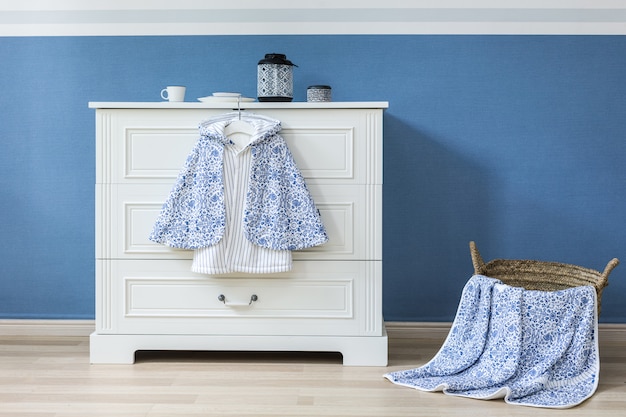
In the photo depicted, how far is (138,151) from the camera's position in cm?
240

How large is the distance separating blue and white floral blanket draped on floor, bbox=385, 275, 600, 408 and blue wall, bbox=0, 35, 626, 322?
0.62m

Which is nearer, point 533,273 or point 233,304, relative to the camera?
point 233,304

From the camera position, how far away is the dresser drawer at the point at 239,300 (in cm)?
241

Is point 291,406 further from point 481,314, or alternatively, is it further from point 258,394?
point 481,314

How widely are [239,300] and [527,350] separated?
961 millimetres

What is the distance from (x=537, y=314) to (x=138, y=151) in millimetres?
1418

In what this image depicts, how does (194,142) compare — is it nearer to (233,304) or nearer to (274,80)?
(274,80)

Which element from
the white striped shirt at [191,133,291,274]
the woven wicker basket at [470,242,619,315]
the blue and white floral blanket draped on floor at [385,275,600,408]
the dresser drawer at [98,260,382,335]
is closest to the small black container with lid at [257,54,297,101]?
the white striped shirt at [191,133,291,274]

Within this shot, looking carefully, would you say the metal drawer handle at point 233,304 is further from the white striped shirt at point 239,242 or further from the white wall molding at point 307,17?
the white wall molding at point 307,17

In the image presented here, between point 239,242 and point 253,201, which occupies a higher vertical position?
point 253,201

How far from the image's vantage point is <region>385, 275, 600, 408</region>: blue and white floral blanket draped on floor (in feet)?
7.00

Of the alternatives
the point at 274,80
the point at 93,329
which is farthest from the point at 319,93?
the point at 93,329

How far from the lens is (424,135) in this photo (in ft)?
9.25

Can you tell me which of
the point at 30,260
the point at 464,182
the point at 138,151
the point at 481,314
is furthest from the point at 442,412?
the point at 30,260
